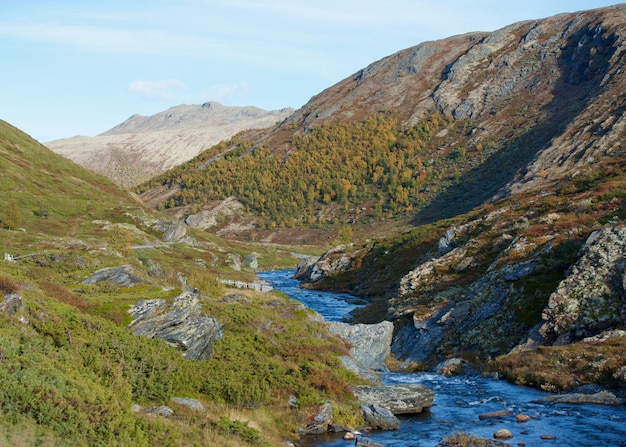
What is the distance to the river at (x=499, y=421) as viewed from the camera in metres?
20.4

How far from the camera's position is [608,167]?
6381 cm

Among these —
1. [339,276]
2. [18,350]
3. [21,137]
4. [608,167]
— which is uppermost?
[21,137]

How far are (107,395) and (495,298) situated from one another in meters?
31.9

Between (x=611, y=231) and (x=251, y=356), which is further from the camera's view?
(x=611, y=231)

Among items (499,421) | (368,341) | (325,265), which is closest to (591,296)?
(499,421)

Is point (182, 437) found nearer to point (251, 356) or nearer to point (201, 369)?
point (201, 369)

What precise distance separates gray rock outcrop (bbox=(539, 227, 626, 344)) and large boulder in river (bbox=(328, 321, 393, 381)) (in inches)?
432

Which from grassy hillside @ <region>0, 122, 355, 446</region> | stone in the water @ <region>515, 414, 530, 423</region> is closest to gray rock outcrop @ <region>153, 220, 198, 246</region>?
grassy hillside @ <region>0, 122, 355, 446</region>

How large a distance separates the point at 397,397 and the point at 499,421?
16.5ft

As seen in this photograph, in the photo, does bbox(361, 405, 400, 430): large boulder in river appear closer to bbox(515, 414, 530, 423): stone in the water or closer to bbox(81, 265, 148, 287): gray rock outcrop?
bbox(515, 414, 530, 423): stone in the water

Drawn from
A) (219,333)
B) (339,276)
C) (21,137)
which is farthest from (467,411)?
(21,137)

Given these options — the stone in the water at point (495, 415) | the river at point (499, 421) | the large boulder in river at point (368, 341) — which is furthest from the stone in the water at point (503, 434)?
the large boulder in river at point (368, 341)

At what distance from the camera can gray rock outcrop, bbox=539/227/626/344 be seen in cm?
3159

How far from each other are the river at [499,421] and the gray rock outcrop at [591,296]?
6046mm
